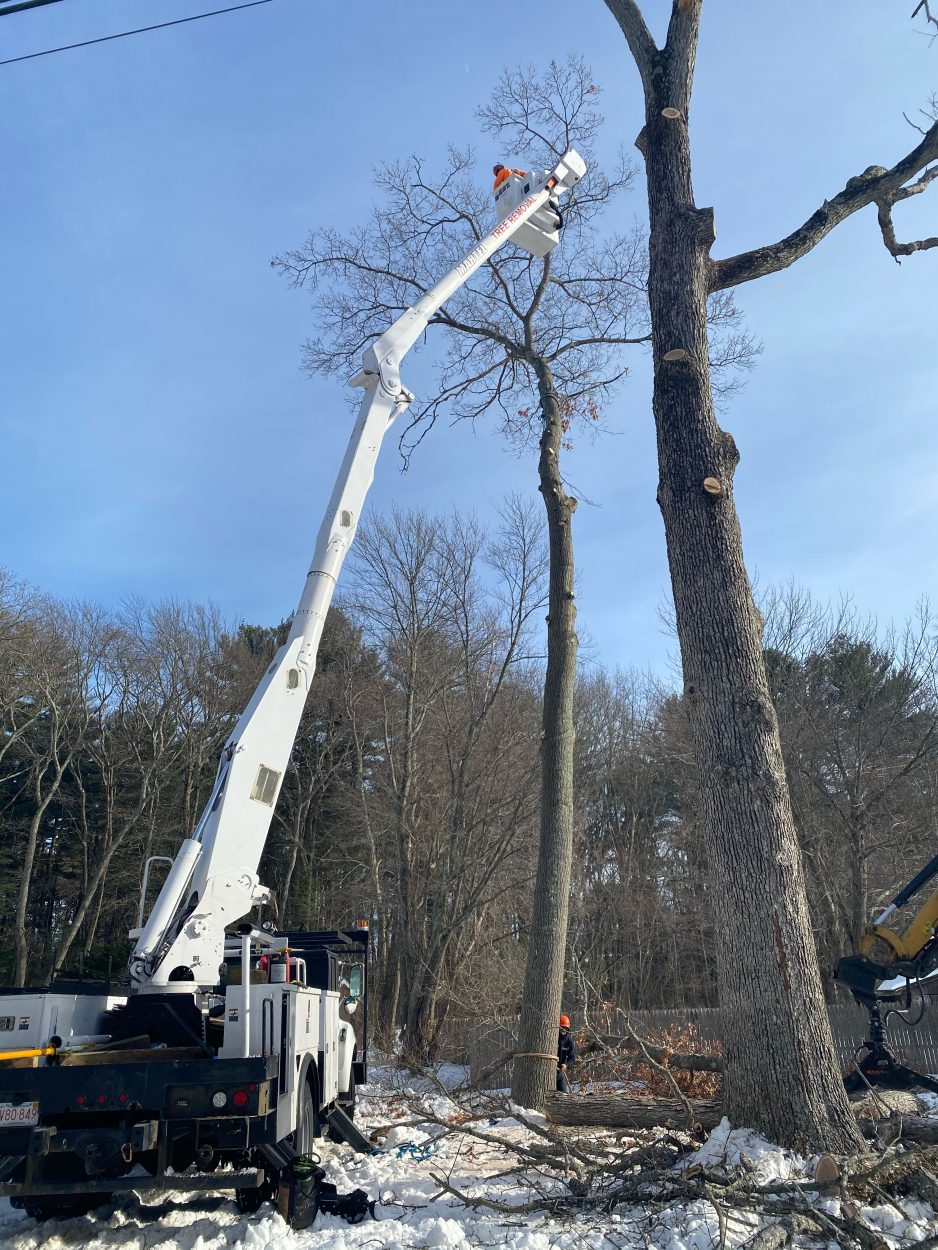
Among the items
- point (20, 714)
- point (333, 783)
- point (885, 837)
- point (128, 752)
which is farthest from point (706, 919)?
point (20, 714)

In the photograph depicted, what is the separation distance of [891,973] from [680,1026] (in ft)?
33.6

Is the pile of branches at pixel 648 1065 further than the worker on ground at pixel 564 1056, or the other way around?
the worker on ground at pixel 564 1056

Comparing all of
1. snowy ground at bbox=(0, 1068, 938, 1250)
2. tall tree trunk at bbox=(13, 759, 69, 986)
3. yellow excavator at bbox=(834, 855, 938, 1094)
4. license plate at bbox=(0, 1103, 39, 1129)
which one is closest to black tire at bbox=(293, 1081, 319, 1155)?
snowy ground at bbox=(0, 1068, 938, 1250)

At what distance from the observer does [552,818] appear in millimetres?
11445

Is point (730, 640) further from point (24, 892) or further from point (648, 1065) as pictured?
point (24, 892)

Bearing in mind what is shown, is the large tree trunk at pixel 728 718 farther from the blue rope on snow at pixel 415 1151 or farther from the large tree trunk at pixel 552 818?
the large tree trunk at pixel 552 818

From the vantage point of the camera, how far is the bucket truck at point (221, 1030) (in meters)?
5.27

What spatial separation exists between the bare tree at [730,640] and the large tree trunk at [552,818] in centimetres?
510

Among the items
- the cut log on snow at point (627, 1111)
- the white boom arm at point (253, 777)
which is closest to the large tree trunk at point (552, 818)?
the cut log on snow at point (627, 1111)

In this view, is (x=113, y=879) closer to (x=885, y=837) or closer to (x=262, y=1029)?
(x=885, y=837)

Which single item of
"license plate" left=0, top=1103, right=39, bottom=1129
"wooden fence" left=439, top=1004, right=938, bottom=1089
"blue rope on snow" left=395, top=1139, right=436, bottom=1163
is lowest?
"wooden fence" left=439, top=1004, right=938, bottom=1089

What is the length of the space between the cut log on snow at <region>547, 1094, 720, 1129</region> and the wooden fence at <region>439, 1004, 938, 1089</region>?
6.29 metres

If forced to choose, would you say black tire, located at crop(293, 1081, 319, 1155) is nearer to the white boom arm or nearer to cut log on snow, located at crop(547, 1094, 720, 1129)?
the white boom arm

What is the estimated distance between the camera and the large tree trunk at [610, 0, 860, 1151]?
5516 mm
